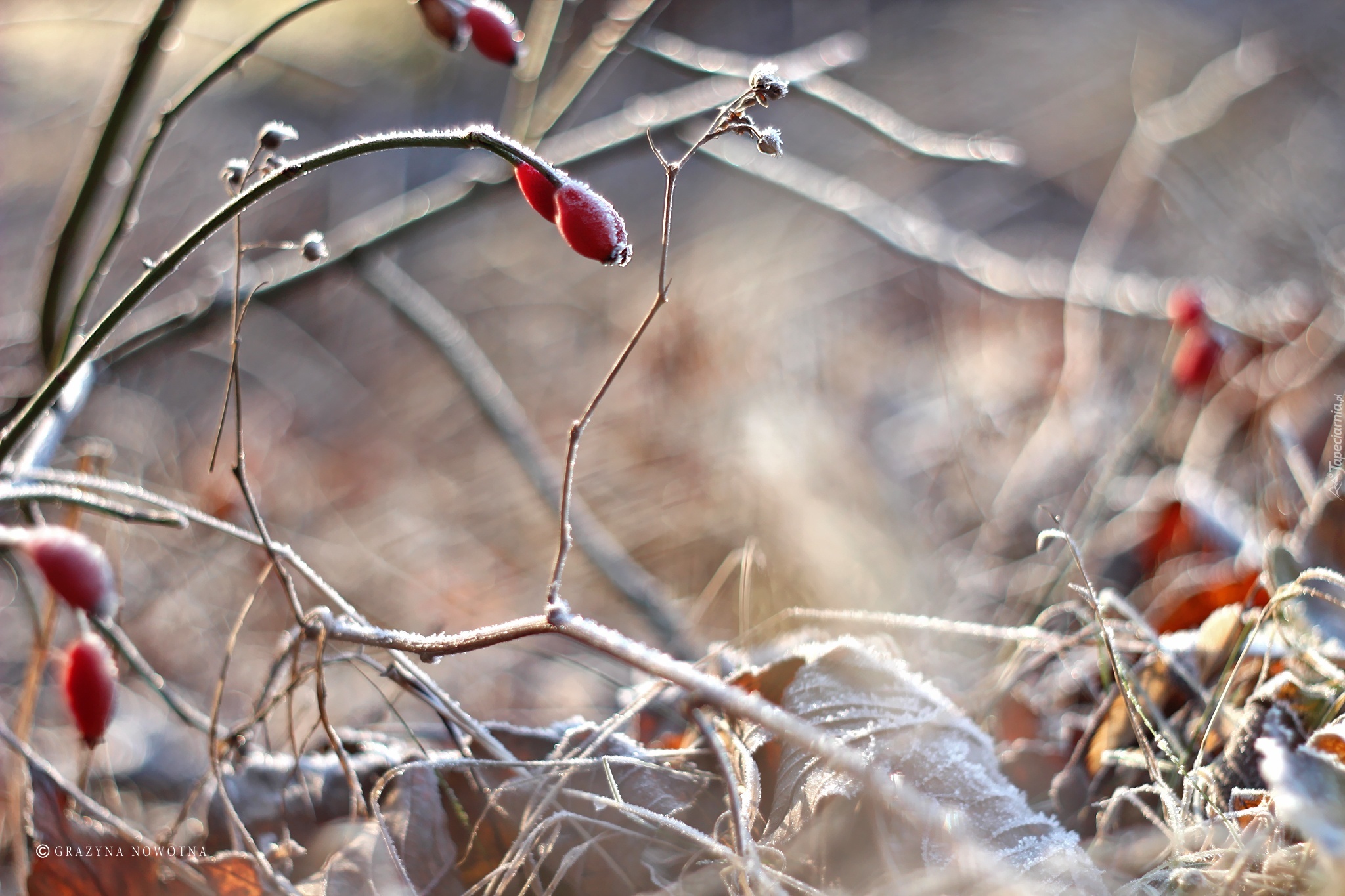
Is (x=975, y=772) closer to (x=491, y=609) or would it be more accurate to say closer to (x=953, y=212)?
(x=491, y=609)

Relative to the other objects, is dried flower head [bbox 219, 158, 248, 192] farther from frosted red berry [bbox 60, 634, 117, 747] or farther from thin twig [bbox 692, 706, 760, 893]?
thin twig [bbox 692, 706, 760, 893]

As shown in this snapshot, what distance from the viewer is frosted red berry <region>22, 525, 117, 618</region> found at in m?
0.82

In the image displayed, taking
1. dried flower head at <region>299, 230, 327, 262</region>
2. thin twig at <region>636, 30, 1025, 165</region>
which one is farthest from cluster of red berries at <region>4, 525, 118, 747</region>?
thin twig at <region>636, 30, 1025, 165</region>

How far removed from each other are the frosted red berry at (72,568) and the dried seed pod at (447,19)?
68 centimetres

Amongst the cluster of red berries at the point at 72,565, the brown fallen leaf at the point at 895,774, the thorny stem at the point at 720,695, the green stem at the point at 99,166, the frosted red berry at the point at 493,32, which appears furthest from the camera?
the green stem at the point at 99,166

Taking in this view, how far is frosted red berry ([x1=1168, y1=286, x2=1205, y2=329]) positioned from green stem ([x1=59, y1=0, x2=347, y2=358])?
5.07ft

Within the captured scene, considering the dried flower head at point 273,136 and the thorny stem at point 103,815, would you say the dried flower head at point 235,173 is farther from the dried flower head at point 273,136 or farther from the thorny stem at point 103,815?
the thorny stem at point 103,815

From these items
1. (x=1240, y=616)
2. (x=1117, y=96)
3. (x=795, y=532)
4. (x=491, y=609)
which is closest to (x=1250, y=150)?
(x=1117, y=96)

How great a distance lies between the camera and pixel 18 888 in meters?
1.14

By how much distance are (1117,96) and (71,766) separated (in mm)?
4459

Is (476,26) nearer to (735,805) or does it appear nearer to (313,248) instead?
(313,248)

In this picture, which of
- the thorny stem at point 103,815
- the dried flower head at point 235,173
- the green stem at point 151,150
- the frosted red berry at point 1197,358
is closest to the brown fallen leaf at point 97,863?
the thorny stem at point 103,815

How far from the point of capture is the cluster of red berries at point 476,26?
1.04m

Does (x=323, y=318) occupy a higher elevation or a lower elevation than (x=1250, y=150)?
higher
